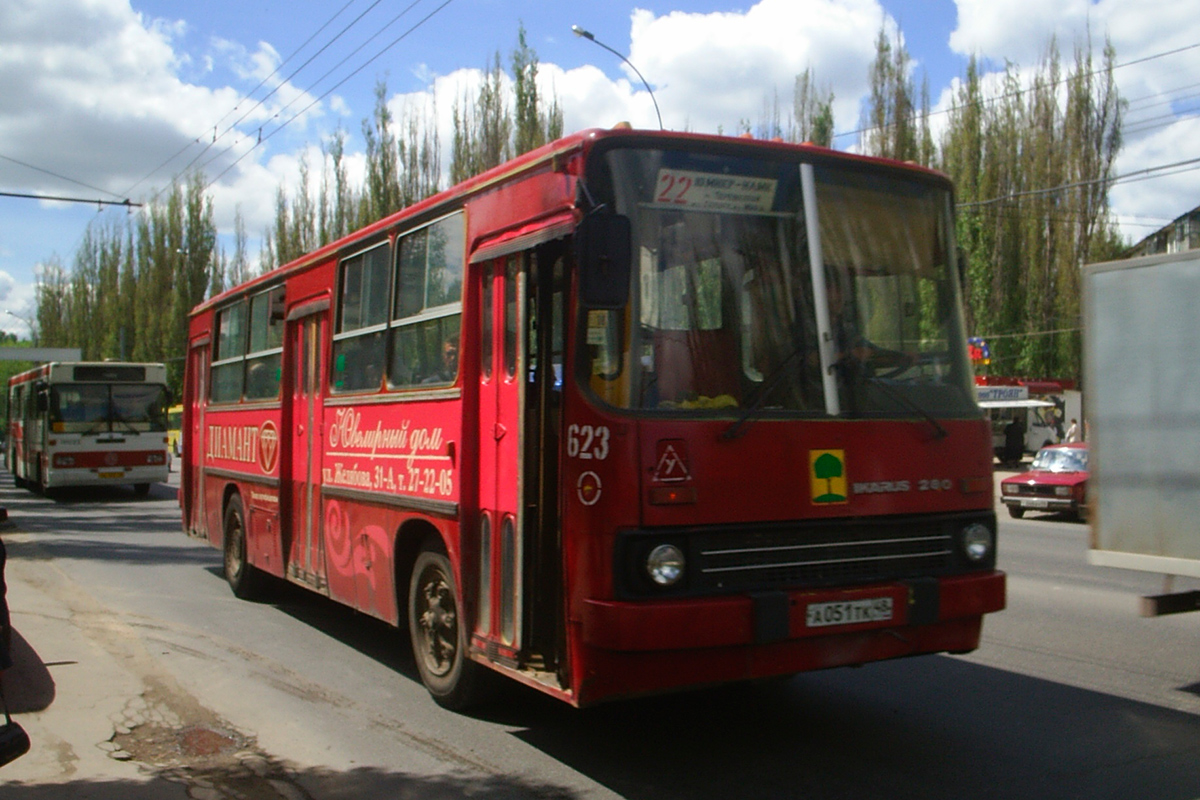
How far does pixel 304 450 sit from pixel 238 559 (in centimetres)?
236

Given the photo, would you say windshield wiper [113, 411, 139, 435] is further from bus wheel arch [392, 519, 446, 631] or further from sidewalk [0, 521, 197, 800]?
bus wheel arch [392, 519, 446, 631]

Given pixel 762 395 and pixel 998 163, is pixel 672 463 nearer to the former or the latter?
pixel 762 395

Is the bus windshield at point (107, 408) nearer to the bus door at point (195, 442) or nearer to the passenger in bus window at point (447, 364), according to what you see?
the bus door at point (195, 442)

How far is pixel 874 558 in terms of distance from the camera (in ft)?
17.3

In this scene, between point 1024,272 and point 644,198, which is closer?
point 644,198

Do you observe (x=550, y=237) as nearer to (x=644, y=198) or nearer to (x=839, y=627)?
(x=644, y=198)

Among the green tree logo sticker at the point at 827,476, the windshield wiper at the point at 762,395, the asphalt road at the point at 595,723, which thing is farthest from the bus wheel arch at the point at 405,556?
the green tree logo sticker at the point at 827,476

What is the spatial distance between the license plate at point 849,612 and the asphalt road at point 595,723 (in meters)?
0.69

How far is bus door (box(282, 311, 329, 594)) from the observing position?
834 cm

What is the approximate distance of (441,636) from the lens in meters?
6.37

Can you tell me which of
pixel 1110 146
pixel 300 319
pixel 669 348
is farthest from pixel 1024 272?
pixel 669 348

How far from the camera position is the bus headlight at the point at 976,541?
5.54 m

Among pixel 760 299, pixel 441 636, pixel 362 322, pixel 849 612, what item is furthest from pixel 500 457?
pixel 362 322

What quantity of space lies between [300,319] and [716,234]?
15.7 ft
